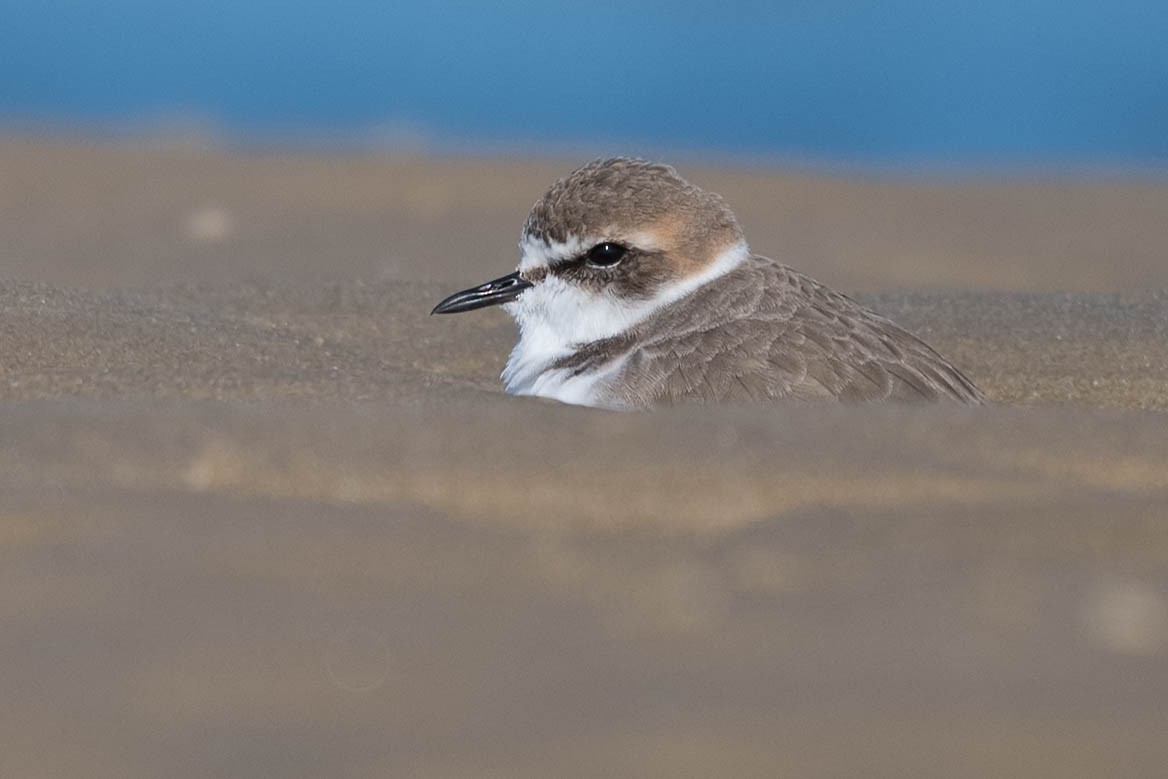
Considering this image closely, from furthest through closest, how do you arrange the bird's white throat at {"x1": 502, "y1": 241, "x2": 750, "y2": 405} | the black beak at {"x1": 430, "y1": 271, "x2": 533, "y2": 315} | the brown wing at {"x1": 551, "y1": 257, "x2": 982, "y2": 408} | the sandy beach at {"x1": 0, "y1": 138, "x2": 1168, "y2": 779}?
the black beak at {"x1": 430, "y1": 271, "x2": 533, "y2": 315}
the bird's white throat at {"x1": 502, "y1": 241, "x2": 750, "y2": 405}
the brown wing at {"x1": 551, "y1": 257, "x2": 982, "y2": 408}
the sandy beach at {"x1": 0, "y1": 138, "x2": 1168, "y2": 779}

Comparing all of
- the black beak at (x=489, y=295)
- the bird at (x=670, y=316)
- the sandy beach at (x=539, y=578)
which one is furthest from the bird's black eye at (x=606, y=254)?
the sandy beach at (x=539, y=578)

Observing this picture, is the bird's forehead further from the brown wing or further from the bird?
the brown wing

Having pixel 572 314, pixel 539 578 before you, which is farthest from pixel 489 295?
pixel 539 578

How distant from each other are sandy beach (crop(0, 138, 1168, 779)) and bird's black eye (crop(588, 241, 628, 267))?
22.8 inches

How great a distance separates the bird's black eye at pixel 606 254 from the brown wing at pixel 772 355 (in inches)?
10.4

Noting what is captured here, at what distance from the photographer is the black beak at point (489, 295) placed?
4590 mm

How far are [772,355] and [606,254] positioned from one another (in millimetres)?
761

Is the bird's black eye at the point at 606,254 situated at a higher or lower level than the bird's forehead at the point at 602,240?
lower

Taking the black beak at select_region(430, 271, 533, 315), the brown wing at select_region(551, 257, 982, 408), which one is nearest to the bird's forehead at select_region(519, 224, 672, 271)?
the black beak at select_region(430, 271, 533, 315)

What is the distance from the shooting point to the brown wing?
3.76 meters

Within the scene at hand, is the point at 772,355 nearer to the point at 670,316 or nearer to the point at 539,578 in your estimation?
the point at 670,316

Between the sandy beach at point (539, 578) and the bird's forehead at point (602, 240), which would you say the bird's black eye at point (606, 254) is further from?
the sandy beach at point (539, 578)

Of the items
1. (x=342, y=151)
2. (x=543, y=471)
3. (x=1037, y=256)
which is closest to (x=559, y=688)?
(x=543, y=471)

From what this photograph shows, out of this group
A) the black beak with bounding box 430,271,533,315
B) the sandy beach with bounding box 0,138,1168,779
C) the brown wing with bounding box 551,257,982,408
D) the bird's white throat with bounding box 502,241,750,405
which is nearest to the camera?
the sandy beach with bounding box 0,138,1168,779
